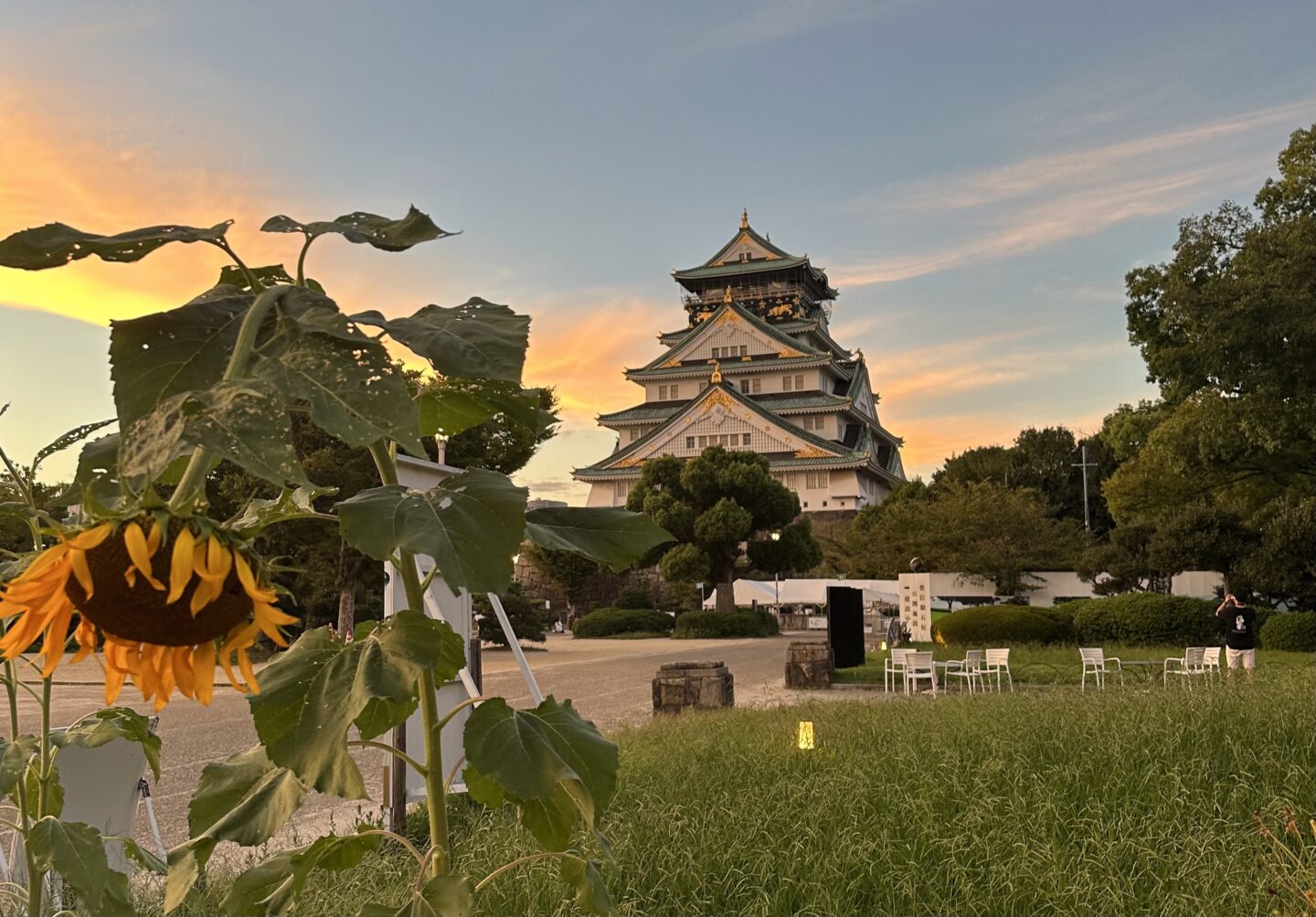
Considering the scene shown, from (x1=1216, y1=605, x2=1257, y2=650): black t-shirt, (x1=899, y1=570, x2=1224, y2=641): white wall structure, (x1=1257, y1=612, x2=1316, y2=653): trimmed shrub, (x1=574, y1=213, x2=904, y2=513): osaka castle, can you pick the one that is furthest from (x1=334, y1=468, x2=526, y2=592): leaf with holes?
(x1=574, y1=213, x2=904, y2=513): osaka castle

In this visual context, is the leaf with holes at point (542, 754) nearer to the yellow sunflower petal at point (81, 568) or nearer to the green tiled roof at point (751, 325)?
the yellow sunflower petal at point (81, 568)

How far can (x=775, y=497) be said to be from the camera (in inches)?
1344

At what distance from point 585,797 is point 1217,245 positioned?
19928 millimetres

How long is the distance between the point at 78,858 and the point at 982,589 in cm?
3379

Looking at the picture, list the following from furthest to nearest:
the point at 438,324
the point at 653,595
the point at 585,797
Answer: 1. the point at 653,595
2. the point at 585,797
3. the point at 438,324

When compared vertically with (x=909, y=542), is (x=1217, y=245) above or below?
above

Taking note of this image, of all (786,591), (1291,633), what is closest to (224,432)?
(1291,633)

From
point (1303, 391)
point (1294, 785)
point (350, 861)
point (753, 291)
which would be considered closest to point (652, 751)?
point (1294, 785)

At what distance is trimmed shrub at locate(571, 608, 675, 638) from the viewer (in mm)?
32812

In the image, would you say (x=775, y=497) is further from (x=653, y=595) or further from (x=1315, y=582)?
(x=1315, y=582)

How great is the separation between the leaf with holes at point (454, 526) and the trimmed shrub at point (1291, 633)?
68.3 feet

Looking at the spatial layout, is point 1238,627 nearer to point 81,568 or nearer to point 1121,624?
point 1121,624

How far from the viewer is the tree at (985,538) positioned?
32.2 m

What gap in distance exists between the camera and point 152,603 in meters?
0.78
